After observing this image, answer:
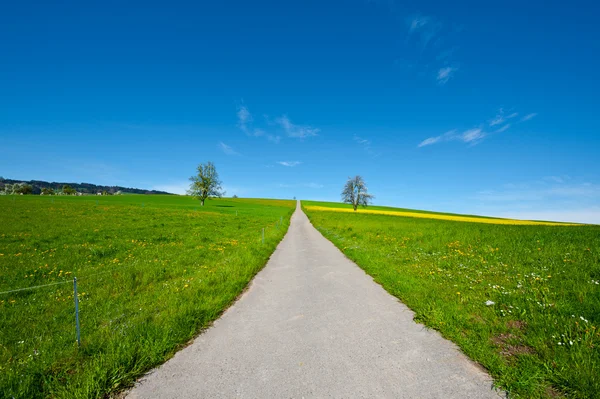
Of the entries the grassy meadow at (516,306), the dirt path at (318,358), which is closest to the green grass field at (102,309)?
the dirt path at (318,358)

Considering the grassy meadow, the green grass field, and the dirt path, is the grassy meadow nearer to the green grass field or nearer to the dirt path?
the dirt path

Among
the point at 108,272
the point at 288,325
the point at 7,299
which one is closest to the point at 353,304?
the point at 288,325

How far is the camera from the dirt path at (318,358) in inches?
141

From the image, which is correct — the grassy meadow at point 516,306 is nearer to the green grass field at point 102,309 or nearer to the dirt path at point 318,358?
the dirt path at point 318,358

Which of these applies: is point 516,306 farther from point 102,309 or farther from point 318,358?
point 102,309

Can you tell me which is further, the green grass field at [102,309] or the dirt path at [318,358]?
the green grass field at [102,309]

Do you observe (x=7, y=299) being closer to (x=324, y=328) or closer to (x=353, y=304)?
(x=324, y=328)

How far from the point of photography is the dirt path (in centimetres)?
359

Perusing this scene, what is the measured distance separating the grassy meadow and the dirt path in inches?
20.1

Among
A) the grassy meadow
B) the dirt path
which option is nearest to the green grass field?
the dirt path

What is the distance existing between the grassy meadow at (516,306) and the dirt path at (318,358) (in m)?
0.51

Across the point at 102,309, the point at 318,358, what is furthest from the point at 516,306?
the point at 102,309

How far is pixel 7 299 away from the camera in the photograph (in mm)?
7059

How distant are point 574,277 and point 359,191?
75317 mm
